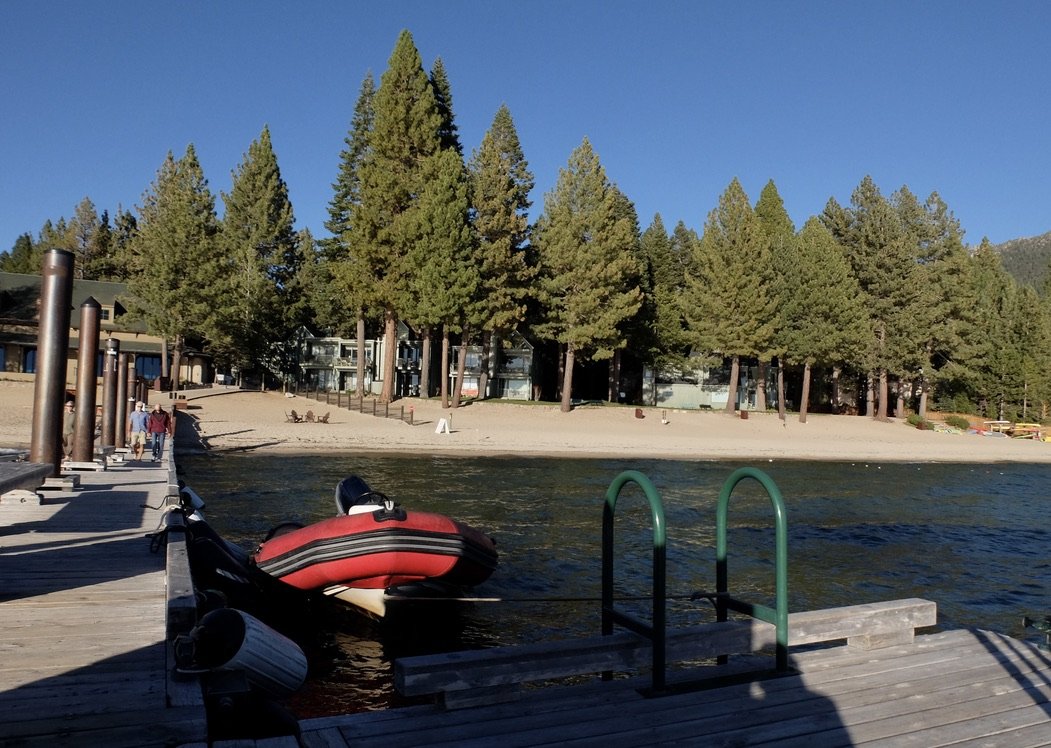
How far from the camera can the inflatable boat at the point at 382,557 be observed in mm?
8547

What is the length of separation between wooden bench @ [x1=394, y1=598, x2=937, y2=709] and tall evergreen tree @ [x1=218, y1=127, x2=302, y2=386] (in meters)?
52.2

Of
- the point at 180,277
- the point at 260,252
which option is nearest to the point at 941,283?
the point at 260,252

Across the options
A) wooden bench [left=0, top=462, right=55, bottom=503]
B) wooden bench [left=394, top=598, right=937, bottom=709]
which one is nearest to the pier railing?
wooden bench [left=0, top=462, right=55, bottom=503]

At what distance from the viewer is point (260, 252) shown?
2319 inches

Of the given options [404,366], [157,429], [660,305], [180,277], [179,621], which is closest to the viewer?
[179,621]

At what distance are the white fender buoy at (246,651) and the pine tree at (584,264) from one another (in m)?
43.8

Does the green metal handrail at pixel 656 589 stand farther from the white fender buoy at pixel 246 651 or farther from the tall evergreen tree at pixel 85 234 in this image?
the tall evergreen tree at pixel 85 234

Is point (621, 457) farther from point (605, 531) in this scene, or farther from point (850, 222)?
point (850, 222)

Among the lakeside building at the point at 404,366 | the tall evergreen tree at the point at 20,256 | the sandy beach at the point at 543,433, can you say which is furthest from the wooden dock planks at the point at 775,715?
the tall evergreen tree at the point at 20,256

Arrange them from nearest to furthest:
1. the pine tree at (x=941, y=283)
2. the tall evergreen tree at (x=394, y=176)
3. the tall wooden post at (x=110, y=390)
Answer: the tall wooden post at (x=110, y=390) < the tall evergreen tree at (x=394, y=176) < the pine tree at (x=941, y=283)


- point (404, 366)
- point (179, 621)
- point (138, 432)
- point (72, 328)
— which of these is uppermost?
point (72, 328)

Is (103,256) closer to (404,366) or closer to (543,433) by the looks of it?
(404,366)

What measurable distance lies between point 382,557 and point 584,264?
135 feet

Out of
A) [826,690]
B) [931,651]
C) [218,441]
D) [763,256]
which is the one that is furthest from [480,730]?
[763,256]
